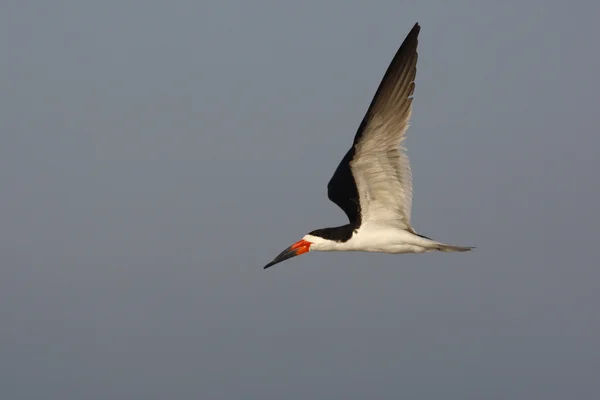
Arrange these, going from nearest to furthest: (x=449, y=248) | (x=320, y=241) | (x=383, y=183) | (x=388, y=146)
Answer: (x=388, y=146) → (x=383, y=183) → (x=449, y=248) → (x=320, y=241)

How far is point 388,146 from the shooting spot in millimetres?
13508

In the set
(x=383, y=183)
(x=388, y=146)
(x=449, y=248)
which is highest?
(x=388, y=146)

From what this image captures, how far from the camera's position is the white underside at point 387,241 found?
14234 millimetres

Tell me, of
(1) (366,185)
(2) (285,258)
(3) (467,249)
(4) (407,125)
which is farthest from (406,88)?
(2) (285,258)

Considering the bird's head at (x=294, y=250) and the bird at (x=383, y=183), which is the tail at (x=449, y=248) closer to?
the bird at (x=383, y=183)

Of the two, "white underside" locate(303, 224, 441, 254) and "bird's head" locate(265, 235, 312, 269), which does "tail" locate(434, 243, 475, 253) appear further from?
"bird's head" locate(265, 235, 312, 269)

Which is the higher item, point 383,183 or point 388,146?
point 388,146

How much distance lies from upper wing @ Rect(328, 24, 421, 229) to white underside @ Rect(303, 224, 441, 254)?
0.81 ft

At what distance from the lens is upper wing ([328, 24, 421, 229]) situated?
13461 millimetres

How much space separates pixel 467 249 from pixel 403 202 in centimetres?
101

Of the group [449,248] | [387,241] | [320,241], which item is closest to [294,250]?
[320,241]

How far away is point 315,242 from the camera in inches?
582

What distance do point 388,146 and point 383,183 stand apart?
0.58 meters

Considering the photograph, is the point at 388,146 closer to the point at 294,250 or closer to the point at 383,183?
the point at 383,183
